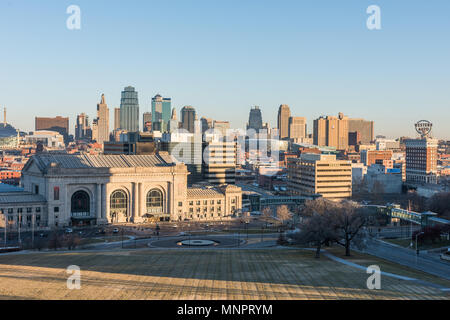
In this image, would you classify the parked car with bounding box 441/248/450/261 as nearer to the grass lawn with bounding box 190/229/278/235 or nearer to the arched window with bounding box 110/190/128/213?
the grass lawn with bounding box 190/229/278/235

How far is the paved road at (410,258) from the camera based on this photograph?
7525 centimetres

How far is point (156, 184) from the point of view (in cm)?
13750

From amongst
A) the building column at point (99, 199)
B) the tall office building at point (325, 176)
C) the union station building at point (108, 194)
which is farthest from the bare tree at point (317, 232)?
the tall office building at point (325, 176)

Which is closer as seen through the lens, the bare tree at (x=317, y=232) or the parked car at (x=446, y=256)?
the parked car at (x=446, y=256)

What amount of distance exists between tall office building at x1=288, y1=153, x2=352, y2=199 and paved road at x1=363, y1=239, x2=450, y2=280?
3051 inches

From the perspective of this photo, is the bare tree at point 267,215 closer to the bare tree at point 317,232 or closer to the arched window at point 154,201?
the arched window at point 154,201

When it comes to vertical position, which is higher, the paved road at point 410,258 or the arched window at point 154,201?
the arched window at point 154,201

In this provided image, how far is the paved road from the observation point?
2963 inches

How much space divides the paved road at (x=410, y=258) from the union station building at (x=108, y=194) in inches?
2062

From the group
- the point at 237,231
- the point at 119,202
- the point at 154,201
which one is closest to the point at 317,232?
the point at 237,231

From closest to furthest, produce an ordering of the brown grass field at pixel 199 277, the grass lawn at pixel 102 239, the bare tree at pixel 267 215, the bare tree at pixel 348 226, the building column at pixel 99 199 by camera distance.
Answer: the brown grass field at pixel 199 277 < the bare tree at pixel 348 226 < the grass lawn at pixel 102 239 < the building column at pixel 99 199 < the bare tree at pixel 267 215

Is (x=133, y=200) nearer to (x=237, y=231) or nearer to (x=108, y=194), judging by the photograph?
(x=108, y=194)

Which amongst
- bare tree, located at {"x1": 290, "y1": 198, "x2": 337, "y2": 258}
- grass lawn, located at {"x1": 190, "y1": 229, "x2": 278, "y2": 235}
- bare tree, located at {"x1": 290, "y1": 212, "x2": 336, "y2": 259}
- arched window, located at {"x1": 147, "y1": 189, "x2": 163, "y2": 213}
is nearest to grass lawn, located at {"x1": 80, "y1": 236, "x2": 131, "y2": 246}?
Answer: grass lawn, located at {"x1": 190, "y1": 229, "x2": 278, "y2": 235}
